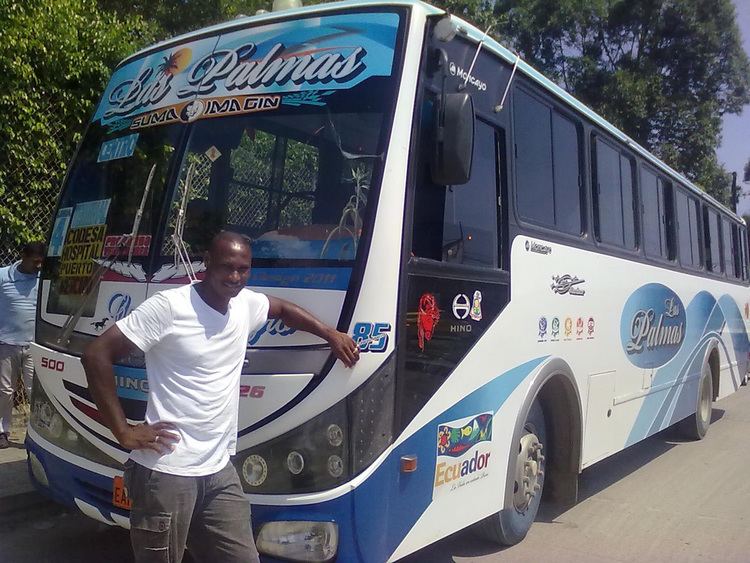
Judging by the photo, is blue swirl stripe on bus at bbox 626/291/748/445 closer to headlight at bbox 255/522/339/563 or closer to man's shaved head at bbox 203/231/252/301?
headlight at bbox 255/522/339/563

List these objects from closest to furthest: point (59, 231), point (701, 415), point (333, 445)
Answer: point (333, 445)
point (59, 231)
point (701, 415)

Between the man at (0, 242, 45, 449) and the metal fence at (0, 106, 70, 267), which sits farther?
the metal fence at (0, 106, 70, 267)

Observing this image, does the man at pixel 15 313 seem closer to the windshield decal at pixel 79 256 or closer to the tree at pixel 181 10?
the windshield decal at pixel 79 256

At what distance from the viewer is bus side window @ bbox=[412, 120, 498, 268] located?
384 centimetres

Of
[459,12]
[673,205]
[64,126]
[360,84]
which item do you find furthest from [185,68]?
[459,12]

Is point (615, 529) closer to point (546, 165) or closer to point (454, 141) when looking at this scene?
point (546, 165)

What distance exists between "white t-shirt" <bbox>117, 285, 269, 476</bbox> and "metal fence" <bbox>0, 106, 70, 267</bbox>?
5.42 meters

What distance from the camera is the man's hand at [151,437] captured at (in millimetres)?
2952

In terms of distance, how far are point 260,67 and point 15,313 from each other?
3.78m

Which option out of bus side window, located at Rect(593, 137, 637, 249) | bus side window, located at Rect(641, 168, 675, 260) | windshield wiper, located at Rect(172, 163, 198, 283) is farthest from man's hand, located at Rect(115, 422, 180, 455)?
bus side window, located at Rect(641, 168, 675, 260)

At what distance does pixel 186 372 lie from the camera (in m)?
3.03

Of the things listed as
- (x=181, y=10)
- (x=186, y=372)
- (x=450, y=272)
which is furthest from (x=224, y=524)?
(x=181, y=10)

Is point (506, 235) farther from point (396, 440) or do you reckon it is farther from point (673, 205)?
point (673, 205)

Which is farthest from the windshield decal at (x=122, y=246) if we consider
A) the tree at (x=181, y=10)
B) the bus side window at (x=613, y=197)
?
the tree at (x=181, y=10)
